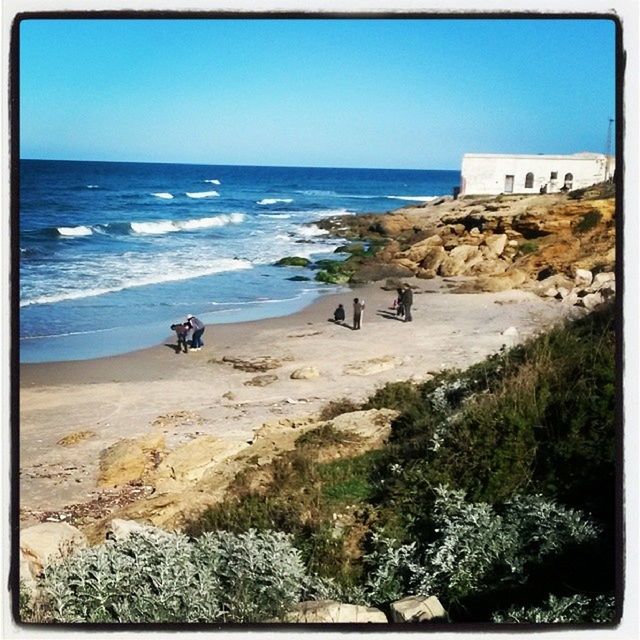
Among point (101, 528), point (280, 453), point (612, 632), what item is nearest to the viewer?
point (612, 632)

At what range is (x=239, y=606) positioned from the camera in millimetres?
4605

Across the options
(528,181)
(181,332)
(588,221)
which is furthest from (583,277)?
(181,332)

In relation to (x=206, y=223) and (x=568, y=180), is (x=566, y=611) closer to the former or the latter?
(x=568, y=180)

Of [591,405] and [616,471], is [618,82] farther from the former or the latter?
[616,471]

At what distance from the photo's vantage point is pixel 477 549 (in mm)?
4633

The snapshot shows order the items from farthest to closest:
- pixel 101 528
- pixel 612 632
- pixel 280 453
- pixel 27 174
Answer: pixel 280 453, pixel 101 528, pixel 27 174, pixel 612 632

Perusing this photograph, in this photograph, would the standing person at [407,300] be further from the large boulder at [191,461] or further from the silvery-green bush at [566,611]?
the silvery-green bush at [566,611]

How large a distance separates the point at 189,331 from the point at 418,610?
2.91 meters

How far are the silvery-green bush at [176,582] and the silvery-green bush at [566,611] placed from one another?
133 cm

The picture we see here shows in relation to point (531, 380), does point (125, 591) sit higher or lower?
lower

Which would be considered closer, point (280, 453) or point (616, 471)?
point (616, 471)

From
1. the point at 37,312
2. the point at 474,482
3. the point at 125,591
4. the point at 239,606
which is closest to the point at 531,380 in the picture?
the point at 474,482

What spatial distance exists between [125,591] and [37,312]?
1981 mm

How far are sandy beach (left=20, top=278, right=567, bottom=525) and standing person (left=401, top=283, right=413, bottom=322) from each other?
78mm
